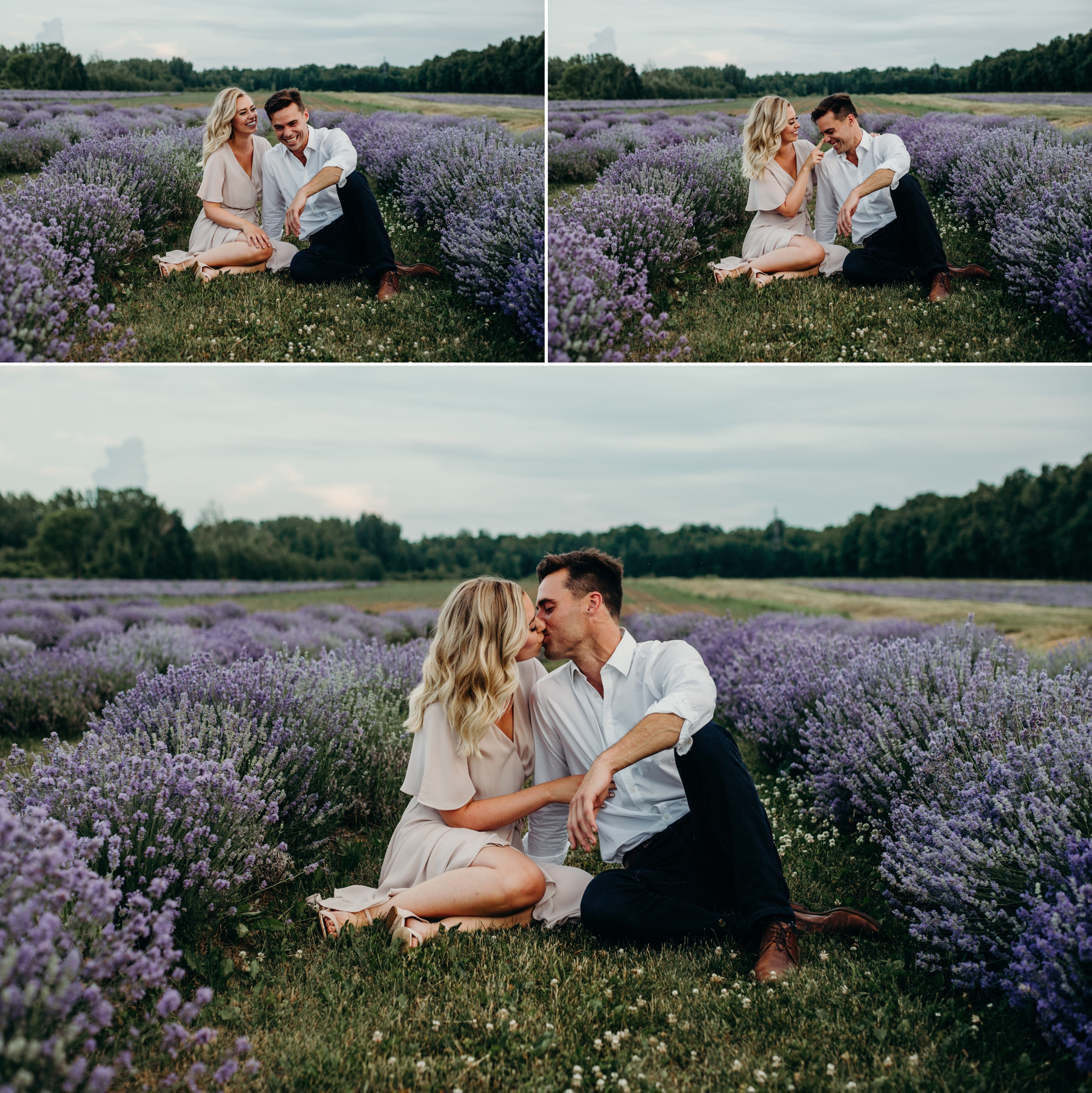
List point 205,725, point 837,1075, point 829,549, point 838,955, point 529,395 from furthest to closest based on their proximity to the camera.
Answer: point 829,549, point 529,395, point 205,725, point 838,955, point 837,1075

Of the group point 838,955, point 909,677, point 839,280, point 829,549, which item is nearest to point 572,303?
point 839,280

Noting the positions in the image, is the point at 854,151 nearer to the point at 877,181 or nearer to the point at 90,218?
the point at 877,181

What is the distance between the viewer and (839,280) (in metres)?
4.62

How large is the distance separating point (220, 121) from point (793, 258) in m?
3.16

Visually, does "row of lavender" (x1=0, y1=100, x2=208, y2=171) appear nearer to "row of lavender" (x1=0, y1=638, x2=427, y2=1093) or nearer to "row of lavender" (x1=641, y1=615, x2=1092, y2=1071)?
"row of lavender" (x1=0, y1=638, x2=427, y2=1093)

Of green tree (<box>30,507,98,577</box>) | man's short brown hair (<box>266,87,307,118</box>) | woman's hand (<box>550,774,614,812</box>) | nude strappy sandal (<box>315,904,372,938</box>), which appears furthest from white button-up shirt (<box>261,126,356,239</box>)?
green tree (<box>30,507,98,577</box>)

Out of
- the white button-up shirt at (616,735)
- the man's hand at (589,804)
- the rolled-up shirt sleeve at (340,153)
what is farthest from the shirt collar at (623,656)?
the rolled-up shirt sleeve at (340,153)

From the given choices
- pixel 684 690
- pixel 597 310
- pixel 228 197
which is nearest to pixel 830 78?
pixel 597 310

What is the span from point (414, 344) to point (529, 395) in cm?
95

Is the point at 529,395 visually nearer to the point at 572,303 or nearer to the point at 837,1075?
the point at 572,303

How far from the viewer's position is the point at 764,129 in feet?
14.8

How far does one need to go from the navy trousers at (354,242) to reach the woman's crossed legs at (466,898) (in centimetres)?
342

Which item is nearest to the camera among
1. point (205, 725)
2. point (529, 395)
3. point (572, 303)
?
point (205, 725)

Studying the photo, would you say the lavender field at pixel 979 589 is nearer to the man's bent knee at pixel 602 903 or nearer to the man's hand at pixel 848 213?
the man's hand at pixel 848 213
